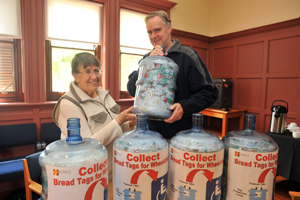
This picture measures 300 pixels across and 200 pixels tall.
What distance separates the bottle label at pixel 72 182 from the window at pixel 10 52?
9.36ft

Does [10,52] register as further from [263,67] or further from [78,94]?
[263,67]

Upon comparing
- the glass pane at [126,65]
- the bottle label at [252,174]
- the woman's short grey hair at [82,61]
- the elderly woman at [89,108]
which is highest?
the glass pane at [126,65]

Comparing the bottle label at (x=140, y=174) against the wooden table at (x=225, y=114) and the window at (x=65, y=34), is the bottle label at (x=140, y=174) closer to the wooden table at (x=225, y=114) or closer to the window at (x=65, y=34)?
the window at (x=65, y=34)

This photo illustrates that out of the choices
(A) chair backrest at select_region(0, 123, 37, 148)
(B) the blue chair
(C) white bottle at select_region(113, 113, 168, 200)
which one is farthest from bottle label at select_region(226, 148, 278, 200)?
(A) chair backrest at select_region(0, 123, 37, 148)

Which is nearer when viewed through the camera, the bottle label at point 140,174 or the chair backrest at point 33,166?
the bottle label at point 140,174

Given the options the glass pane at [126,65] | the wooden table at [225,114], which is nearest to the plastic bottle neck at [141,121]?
the glass pane at [126,65]

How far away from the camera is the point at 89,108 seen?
1117 millimetres

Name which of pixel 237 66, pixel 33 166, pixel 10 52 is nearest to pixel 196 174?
pixel 33 166

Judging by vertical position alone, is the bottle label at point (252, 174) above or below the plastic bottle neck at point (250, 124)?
below

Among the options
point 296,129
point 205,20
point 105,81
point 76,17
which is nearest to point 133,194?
point 296,129

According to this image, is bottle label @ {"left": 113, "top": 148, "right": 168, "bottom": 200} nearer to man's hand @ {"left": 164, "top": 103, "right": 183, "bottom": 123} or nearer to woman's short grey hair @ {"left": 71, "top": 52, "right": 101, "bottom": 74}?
man's hand @ {"left": 164, "top": 103, "right": 183, "bottom": 123}

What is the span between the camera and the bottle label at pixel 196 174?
583mm

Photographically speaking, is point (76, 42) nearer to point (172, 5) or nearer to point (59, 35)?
point (59, 35)

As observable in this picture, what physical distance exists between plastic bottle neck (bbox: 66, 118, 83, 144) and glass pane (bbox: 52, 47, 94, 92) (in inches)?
111
